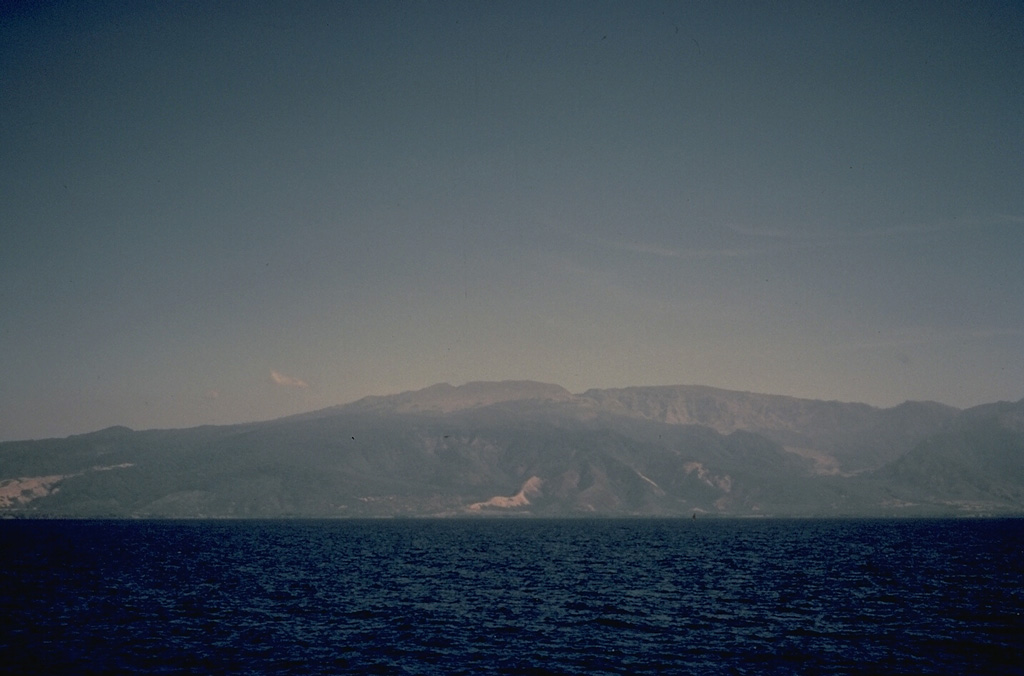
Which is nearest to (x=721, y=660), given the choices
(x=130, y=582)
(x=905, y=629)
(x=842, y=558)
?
(x=905, y=629)

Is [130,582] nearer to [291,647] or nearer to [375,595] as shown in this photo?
[375,595]

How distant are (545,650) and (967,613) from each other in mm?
40349

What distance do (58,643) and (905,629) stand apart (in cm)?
6514

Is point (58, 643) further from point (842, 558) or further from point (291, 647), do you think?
point (842, 558)

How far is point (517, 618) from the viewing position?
6128 cm

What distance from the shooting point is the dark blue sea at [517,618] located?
4628 cm

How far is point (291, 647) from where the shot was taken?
50.5m

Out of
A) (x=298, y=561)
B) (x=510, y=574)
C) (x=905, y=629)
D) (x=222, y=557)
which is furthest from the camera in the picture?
(x=222, y=557)

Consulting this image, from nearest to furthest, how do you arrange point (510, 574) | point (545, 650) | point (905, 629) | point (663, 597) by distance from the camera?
point (545, 650) < point (905, 629) < point (663, 597) < point (510, 574)

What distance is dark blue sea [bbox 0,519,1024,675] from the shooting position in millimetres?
46281

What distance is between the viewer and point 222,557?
126625 millimetres

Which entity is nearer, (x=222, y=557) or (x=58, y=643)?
(x=58, y=643)

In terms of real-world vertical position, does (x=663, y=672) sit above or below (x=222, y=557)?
above

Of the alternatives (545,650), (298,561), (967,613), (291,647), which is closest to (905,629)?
(967,613)
